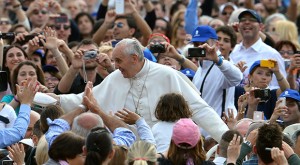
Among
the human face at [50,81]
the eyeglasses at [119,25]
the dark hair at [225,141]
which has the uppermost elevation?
the eyeglasses at [119,25]

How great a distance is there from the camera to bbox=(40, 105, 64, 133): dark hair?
12102 mm

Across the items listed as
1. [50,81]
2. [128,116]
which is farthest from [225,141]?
[50,81]

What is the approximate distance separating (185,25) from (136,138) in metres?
5.75

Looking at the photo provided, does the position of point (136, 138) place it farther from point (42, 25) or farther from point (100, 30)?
point (42, 25)

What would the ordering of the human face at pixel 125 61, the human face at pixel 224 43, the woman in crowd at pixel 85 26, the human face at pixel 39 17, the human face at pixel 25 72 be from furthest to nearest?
the woman in crowd at pixel 85 26
the human face at pixel 39 17
the human face at pixel 224 43
the human face at pixel 25 72
the human face at pixel 125 61

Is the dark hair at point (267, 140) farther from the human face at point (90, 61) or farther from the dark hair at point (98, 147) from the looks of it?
the human face at point (90, 61)

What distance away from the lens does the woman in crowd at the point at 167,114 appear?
471 inches

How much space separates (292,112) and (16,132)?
12.7 feet

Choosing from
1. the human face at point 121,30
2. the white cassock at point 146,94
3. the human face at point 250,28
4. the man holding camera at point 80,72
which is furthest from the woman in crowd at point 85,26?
the white cassock at point 146,94

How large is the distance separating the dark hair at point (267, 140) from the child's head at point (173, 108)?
1.42 m

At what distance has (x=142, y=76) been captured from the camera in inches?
508

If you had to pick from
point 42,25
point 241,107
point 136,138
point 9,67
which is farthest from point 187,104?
point 42,25

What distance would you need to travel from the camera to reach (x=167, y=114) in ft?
39.3

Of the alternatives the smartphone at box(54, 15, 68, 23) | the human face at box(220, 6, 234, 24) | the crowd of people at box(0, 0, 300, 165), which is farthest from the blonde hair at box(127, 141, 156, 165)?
the human face at box(220, 6, 234, 24)
